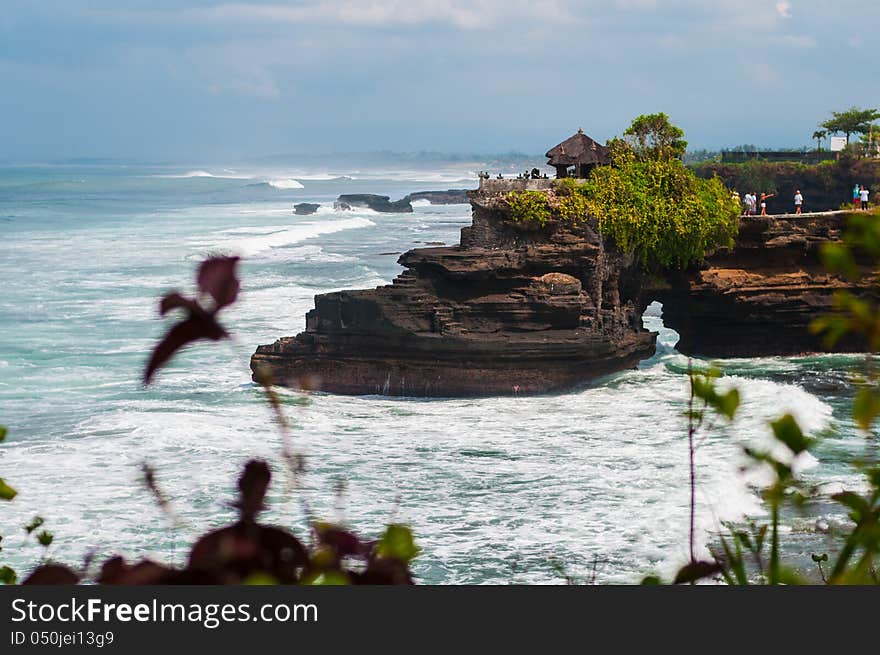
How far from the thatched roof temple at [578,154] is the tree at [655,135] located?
73cm

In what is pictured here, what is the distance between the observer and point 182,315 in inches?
63.1

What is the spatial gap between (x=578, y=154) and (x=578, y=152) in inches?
2.7

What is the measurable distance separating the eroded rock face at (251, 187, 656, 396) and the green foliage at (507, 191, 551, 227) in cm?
58

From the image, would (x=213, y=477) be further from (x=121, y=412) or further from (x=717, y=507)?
(x=717, y=507)

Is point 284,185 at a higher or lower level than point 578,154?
higher

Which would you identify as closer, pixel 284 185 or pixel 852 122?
pixel 852 122

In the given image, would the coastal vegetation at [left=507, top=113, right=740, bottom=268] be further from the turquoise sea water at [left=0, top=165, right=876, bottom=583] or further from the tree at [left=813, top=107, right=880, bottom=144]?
the tree at [left=813, top=107, right=880, bottom=144]

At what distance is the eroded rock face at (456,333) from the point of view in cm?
2156

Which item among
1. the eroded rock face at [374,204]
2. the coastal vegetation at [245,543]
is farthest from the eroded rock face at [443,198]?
the coastal vegetation at [245,543]

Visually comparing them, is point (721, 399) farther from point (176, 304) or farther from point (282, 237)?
point (282, 237)

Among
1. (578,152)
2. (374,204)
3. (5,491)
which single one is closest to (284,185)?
(374,204)

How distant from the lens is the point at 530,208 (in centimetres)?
2278

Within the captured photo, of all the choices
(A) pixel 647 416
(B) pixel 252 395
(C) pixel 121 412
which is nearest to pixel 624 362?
(A) pixel 647 416

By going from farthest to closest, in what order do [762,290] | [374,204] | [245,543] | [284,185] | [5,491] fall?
1. [284,185]
2. [374,204]
3. [762,290]
4. [5,491]
5. [245,543]
